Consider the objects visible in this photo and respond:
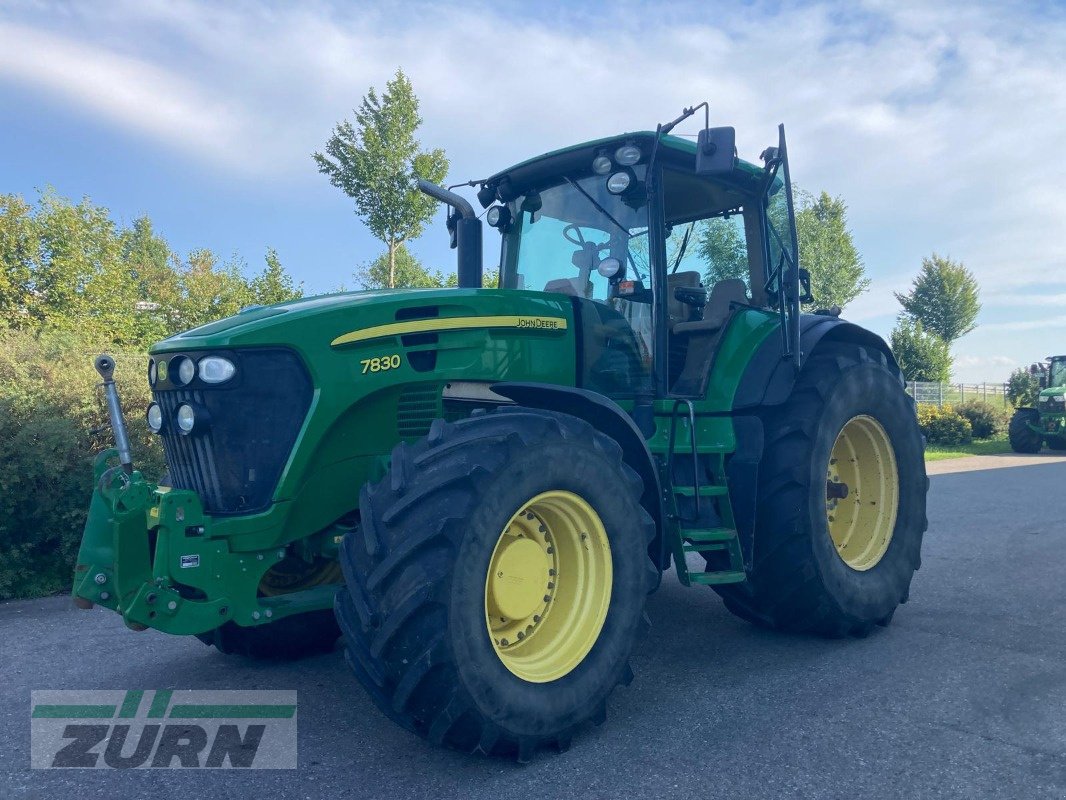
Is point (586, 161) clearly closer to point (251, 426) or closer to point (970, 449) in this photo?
point (251, 426)

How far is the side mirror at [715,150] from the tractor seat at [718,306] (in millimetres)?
1050

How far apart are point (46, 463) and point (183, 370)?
146 inches

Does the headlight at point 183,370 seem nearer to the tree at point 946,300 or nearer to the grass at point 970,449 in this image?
the grass at point 970,449

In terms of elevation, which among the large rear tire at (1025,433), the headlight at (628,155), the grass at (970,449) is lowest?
the grass at (970,449)

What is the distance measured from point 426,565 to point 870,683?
2157 millimetres

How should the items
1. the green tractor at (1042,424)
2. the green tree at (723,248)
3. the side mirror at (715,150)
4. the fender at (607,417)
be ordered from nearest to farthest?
the fender at (607,417), the side mirror at (715,150), the green tree at (723,248), the green tractor at (1042,424)

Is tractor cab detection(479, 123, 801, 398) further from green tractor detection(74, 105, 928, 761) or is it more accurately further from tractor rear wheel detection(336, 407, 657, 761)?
tractor rear wheel detection(336, 407, 657, 761)

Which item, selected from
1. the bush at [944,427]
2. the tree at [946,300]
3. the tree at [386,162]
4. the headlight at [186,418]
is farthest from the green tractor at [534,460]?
the tree at [946,300]

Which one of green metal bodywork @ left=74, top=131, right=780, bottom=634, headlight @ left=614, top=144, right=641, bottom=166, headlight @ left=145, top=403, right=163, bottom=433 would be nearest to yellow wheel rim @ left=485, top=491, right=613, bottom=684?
green metal bodywork @ left=74, top=131, right=780, bottom=634

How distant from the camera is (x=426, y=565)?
2580mm

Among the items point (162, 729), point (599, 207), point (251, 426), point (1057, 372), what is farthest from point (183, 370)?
point (1057, 372)

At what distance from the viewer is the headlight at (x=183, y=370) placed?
3098 mm

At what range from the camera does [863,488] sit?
475 cm

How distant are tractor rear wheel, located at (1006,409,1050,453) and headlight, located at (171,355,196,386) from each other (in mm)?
20854
